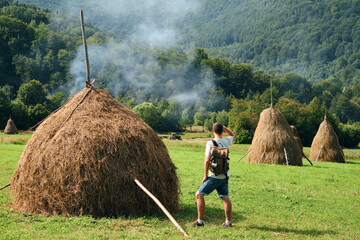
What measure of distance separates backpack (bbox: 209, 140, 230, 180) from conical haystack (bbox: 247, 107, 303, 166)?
1688 centimetres

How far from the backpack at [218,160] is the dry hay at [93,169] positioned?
1.84 metres

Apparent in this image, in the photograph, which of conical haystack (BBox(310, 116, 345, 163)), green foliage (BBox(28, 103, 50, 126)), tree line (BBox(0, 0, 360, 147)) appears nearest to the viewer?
conical haystack (BBox(310, 116, 345, 163))

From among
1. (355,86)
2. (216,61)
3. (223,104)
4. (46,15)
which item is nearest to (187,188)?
(223,104)

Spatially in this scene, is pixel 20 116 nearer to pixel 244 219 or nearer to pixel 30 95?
pixel 30 95

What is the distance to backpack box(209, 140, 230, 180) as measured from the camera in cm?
775

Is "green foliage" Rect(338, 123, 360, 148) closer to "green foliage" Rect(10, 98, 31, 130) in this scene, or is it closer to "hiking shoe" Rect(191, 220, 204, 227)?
"green foliage" Rect(10, 98, 31, 130)

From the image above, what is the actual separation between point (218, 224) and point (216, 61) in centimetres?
13896

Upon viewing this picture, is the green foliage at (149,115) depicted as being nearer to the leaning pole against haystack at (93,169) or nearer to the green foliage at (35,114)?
the green foliage at (35,114)

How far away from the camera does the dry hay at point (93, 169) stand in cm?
834

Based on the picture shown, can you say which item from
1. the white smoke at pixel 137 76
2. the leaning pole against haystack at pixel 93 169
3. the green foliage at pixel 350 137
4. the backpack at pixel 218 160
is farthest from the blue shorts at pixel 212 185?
the white smoke at pixel 137 76

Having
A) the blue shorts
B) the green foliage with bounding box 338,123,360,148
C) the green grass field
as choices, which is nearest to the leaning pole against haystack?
the green grass field

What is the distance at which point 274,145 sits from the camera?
24.0 metres

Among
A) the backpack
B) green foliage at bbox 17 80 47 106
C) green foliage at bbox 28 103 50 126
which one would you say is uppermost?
green foliage at bbox 17 80 47 106

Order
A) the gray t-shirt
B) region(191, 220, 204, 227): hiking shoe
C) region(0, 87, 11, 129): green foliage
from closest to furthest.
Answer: the gray t-shirt < region(191, 220, 204, 227): hiking shoe < region(0, 87, 11, 129): green foliage
